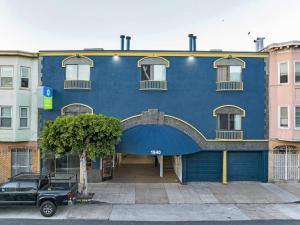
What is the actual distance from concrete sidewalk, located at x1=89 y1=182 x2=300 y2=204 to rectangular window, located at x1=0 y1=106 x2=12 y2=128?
743 centimetres

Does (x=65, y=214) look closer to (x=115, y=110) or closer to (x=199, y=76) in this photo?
(x=115, y=110)

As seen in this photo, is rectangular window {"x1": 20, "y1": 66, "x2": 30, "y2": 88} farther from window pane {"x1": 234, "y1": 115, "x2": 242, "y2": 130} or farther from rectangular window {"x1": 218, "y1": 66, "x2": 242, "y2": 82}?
window pane {"x1": 234, "y1": 115, "x2": 242, "y2": 130}

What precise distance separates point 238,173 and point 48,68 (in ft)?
53.6

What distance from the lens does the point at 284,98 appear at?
21516mm

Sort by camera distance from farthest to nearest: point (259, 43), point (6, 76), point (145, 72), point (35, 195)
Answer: point (259, 43)
point (145, 72)
point (6, 76)
point (35, 195)

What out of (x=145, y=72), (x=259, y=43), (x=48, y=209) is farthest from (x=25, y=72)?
(x=259, y=43)

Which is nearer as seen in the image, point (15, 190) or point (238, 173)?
point (15, 190)

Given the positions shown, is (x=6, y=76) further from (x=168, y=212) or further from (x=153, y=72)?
(x=168, y=212)

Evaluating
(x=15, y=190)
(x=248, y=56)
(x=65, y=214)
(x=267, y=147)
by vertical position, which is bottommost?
(x=65, y=214)

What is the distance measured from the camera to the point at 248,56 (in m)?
22.3

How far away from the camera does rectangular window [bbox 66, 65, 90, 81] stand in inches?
872

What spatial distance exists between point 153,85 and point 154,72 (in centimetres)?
100

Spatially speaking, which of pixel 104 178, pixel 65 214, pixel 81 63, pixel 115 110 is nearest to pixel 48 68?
pixel 81 63

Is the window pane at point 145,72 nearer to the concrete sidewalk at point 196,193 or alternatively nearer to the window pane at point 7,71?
the concrete sidewalk at point 196,193
